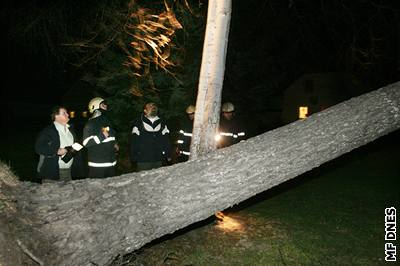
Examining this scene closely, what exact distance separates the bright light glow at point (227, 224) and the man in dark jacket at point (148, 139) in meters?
1.56

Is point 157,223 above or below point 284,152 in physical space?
below

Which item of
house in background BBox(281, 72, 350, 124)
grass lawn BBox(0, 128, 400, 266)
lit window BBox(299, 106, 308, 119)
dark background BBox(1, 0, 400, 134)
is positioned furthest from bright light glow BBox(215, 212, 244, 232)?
lit window BBox(299, 106, 308, 119)

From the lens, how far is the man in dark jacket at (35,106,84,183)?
5781mm

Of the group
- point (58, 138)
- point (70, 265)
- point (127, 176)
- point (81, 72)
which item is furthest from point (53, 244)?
point (81, 72)

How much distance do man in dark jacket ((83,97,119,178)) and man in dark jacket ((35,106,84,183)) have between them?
13.8 inches

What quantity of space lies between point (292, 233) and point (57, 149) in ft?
13.0

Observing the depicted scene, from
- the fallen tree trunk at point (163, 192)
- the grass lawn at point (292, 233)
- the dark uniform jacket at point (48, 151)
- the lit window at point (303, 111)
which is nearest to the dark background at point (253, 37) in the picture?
the dark uniform jacket at point (48, 151)

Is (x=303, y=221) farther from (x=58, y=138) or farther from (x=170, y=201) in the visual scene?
(x=58, y=138)

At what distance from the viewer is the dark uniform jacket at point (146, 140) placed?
23.2 feet

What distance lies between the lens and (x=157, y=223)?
3.80m

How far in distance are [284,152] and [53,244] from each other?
239 cm

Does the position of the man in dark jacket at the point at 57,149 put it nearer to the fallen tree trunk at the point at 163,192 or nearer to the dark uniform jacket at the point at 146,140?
the dark uniform jacket at the point at 146,140

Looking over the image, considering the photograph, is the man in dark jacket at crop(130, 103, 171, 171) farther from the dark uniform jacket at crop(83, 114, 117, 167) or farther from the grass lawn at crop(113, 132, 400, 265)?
the grass lawn at crop(113, 132, 400, 265)

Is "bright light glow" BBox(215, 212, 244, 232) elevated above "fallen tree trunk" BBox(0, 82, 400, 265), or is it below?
below
